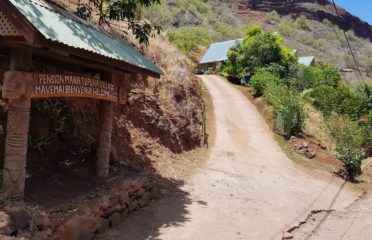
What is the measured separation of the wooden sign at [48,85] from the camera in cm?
616

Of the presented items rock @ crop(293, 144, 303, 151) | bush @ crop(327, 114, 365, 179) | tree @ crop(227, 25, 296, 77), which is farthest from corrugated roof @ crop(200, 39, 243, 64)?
rock @ crop(293, 144, 303, 151)

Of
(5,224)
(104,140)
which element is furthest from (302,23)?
(5,224)

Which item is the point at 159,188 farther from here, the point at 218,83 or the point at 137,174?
the point at 218,83

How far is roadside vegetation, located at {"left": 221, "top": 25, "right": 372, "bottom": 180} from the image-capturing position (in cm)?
1814

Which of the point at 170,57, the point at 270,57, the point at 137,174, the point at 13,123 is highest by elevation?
the point at 270,57

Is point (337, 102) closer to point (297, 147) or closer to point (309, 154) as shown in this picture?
point (297, 147)

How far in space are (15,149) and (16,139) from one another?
0.14 metres

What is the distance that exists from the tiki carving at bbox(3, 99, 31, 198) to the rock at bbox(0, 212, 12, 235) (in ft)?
2.27

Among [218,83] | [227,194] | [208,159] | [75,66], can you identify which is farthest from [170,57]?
[218,83]

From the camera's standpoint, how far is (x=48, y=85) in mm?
6570

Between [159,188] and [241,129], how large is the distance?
1075 centimetres

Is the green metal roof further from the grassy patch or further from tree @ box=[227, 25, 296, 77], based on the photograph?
tree @ box=[227, 25, 296, 77]

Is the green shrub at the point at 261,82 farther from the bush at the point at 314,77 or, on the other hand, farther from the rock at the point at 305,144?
the rock at the point at 305,144

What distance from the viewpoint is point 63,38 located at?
6152 millimetres
